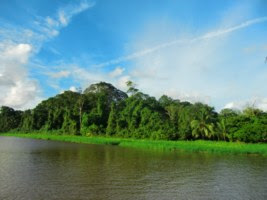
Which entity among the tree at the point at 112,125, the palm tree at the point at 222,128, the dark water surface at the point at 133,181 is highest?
→ the tree at the point at 112,125

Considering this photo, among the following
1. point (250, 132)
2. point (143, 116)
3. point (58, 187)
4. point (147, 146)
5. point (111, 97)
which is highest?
point (111, 97)

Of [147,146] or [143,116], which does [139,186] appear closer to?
[147,146]

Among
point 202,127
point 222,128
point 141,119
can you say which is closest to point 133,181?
point 222,128

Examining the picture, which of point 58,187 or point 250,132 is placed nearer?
point 58,187

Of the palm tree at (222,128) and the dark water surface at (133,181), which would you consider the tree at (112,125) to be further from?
the dark water surface at (133,181)

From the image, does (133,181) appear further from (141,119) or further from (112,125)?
(112,125)

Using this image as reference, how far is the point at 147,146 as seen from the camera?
36469mm

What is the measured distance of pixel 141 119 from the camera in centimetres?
5247

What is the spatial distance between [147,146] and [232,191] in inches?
912

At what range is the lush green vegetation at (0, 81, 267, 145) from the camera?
136ft

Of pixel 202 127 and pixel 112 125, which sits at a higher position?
pixel 112 125

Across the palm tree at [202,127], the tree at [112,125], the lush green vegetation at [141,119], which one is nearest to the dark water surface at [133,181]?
the lush green vegetation at [141,119]

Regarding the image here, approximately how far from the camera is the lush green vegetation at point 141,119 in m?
41.4

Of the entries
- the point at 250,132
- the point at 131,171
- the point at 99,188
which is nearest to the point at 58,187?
the point at 99,188
